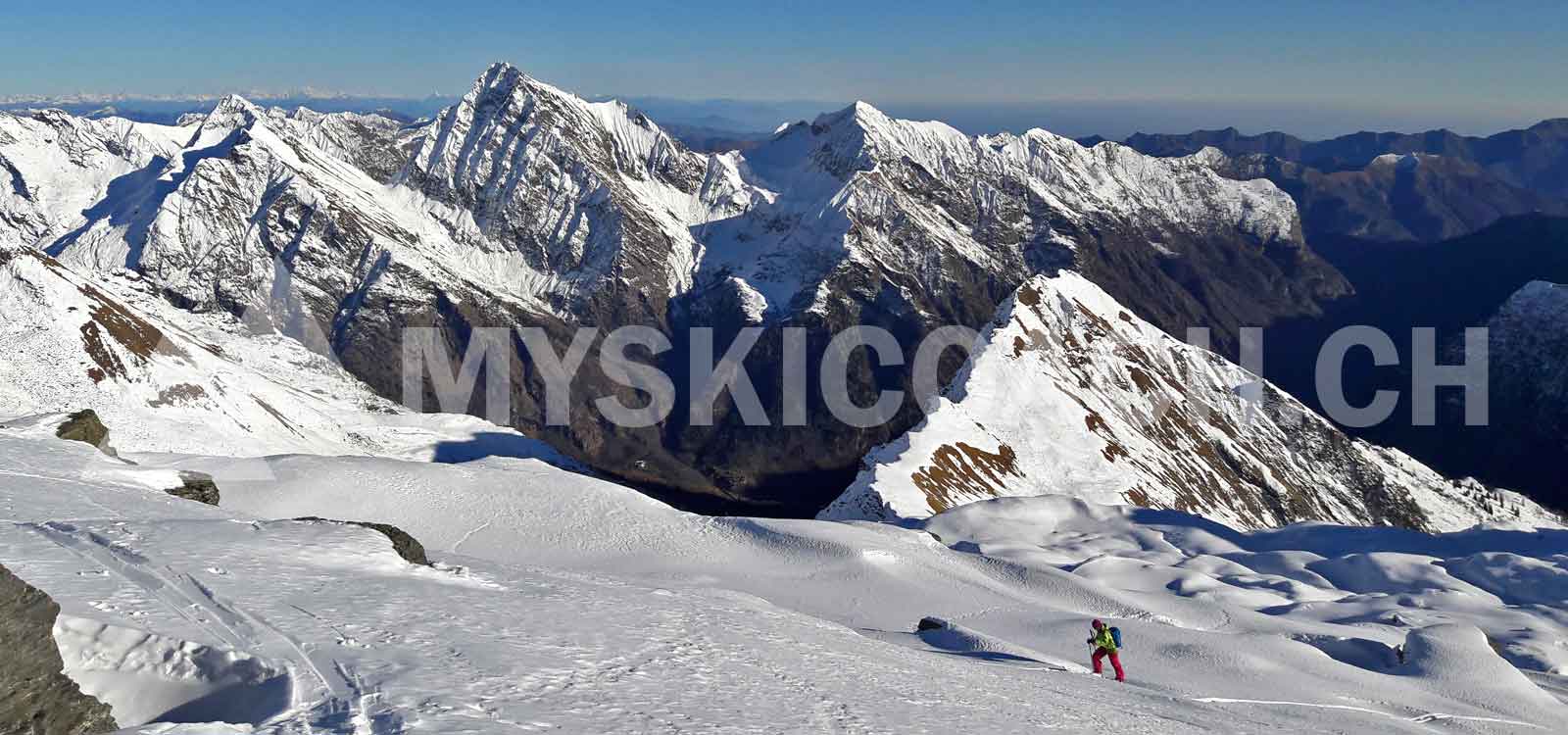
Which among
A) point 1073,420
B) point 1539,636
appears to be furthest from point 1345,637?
point 1073,420

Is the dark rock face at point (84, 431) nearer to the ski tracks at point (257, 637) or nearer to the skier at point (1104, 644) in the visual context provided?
the ski tracks at point (257, 637)

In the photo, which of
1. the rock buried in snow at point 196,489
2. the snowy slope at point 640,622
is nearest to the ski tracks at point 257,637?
the snowy slope at point 640,622

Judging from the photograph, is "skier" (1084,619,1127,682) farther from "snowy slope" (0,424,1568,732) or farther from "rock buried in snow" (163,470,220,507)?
"rock buried in snow" (163,470,220,507)

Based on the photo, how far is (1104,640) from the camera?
35.0 meters

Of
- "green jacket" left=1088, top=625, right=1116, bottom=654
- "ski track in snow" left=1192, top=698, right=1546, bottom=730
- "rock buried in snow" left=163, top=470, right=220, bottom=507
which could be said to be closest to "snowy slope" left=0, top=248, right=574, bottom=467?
"rock buried in snow" left=163, top=470, right=220, bottom=507

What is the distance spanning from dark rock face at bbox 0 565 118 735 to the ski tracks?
3.18m

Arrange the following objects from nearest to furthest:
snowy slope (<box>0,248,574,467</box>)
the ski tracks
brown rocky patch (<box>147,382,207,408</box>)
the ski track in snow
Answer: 1. the ski tracks
2. the ski track in snow
3. snowy slope (<box>0,248,574,467</box>)
4. brown rocky patch (<box>147,382,207,408</box>)

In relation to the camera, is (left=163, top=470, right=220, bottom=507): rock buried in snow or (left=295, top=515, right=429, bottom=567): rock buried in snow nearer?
(left=295, top=515, right=429, bottom=567): rock buried in snow

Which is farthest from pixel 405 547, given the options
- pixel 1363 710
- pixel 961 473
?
pixel 961 473

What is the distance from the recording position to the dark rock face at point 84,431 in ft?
153

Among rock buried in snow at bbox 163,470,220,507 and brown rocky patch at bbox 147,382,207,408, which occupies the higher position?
rock buried in snow at bbox 163,470,220,507

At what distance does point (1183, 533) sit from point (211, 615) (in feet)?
285

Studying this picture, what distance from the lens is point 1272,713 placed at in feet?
107

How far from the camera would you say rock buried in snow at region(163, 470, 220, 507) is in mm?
41156
